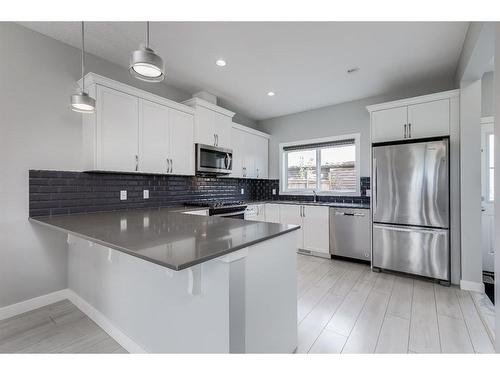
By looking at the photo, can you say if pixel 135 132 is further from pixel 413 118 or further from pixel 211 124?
pixel 413 118

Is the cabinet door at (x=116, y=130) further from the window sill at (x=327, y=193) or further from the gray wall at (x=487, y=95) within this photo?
the gray wall at (x=487, y=95)

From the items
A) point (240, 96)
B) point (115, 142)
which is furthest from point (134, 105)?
point (240, 96)

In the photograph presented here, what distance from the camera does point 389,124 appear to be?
3221 millimetres

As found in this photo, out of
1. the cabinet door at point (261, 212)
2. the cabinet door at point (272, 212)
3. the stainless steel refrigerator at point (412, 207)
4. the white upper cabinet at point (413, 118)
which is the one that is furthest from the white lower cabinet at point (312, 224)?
the white upper cabinet at point (413, 118)

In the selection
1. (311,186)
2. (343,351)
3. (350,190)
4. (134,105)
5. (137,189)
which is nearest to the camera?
(343,351)

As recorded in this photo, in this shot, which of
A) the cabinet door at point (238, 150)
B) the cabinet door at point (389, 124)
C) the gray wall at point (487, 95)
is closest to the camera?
the gray wall at point (487, 95)

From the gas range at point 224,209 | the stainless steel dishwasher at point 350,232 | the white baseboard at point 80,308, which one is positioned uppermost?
the gas range at point 224,209

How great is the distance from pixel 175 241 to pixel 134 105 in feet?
7.03

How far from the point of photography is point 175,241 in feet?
4.01

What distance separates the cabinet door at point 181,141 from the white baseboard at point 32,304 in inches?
68.4

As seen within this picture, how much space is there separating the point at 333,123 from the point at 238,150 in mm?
1768

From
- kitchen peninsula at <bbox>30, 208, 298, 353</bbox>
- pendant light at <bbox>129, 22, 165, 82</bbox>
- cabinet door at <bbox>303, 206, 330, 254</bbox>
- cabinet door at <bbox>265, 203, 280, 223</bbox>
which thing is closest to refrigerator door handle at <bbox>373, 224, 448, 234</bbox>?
cabinet door at <bbox>303, 206, 330, 254</bbox>

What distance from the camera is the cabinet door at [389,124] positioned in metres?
3.14
